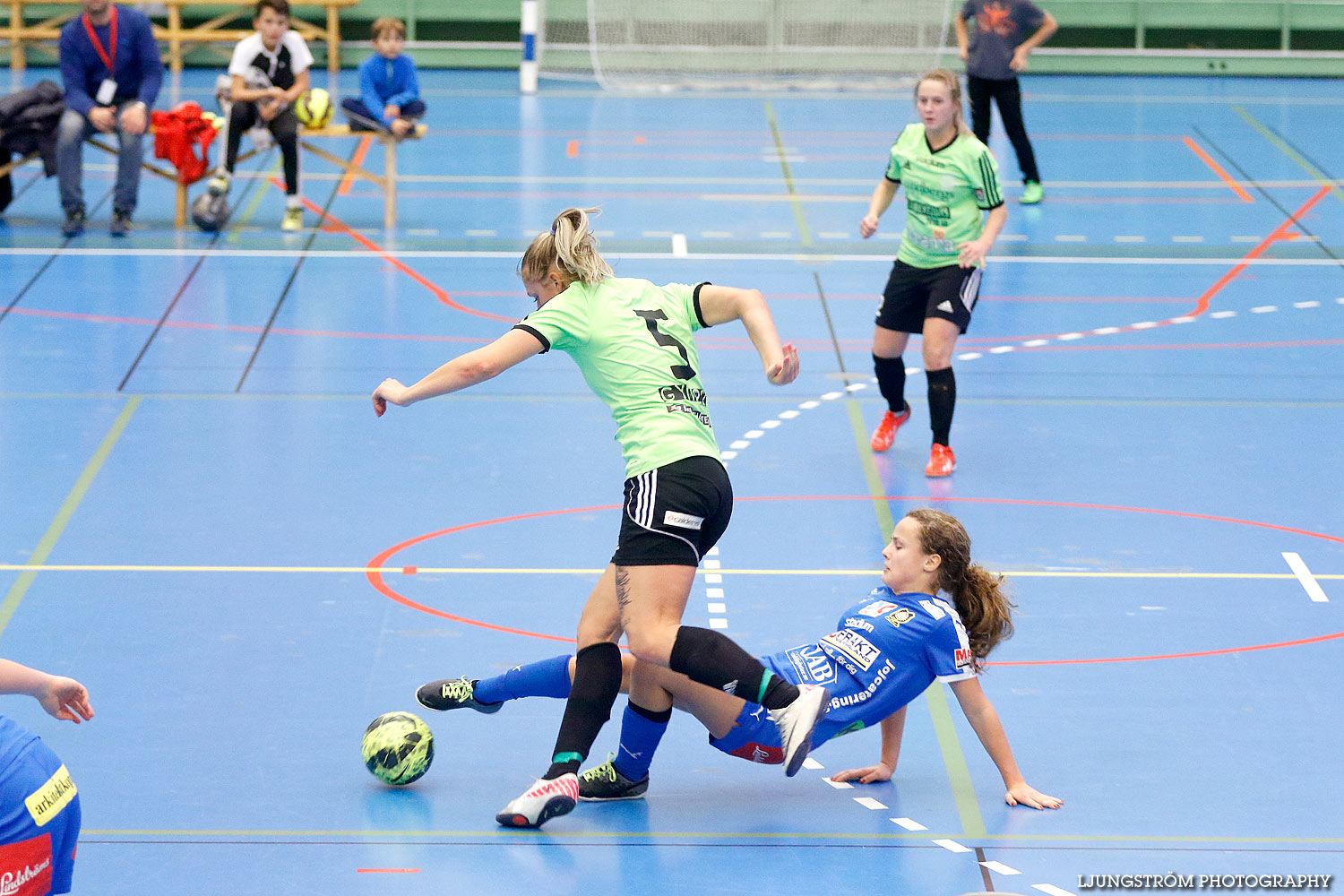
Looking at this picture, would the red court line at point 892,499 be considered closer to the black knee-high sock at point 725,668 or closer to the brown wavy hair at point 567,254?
the black knee-high sock at point 725,668

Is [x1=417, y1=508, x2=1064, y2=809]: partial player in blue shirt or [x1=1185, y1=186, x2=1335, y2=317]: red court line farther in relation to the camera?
[x1=1185, y1=186, x2=1335, y2=317]: red court line

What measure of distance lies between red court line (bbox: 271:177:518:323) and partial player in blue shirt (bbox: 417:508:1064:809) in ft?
19.6

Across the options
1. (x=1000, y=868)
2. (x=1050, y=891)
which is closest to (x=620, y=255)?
(x=1000, y=868)

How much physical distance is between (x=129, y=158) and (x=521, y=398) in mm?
5047

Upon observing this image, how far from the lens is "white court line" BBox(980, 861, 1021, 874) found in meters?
4.67

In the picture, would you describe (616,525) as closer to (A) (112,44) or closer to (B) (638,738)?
(B) (638,738)

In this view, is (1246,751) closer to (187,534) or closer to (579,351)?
(579,351)

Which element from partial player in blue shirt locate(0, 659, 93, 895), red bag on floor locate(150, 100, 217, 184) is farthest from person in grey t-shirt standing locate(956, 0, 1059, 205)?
partial player in blue shirt locate(0, 659, 93, 895)

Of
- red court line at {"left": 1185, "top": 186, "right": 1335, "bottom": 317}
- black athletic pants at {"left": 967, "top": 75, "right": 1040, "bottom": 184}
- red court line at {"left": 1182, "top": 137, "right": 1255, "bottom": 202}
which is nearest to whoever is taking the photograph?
red court line at {"left": 1185, "top": 186, "right": 1335, "bottom": 317}

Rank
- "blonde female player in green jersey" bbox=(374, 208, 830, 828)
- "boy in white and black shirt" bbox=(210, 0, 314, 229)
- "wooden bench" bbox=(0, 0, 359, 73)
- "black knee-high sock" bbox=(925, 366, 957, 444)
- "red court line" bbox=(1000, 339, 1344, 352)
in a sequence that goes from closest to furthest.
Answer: "blonde female player in green jersey" bbox=(374, 208, 830, 828) → "black knee-high sock" bbox=(925, 366, 957, 444) → "red court line" bbox=(1000, 339, 1344, 352) → "boy in white and black shirt" bbox=(210, 0, 314, 229) → "wooden bench" bbox=(0, 0, 359, 73)

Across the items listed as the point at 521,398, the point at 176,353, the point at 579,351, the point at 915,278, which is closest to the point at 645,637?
the point at 579,351

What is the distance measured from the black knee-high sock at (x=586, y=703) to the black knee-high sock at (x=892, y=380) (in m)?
3.87

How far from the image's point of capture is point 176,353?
9953mm

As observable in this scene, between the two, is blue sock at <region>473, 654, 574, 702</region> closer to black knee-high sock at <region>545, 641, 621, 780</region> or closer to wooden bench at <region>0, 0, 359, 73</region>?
black knee-high sock at <region>545, 641, 621, 780</region>
